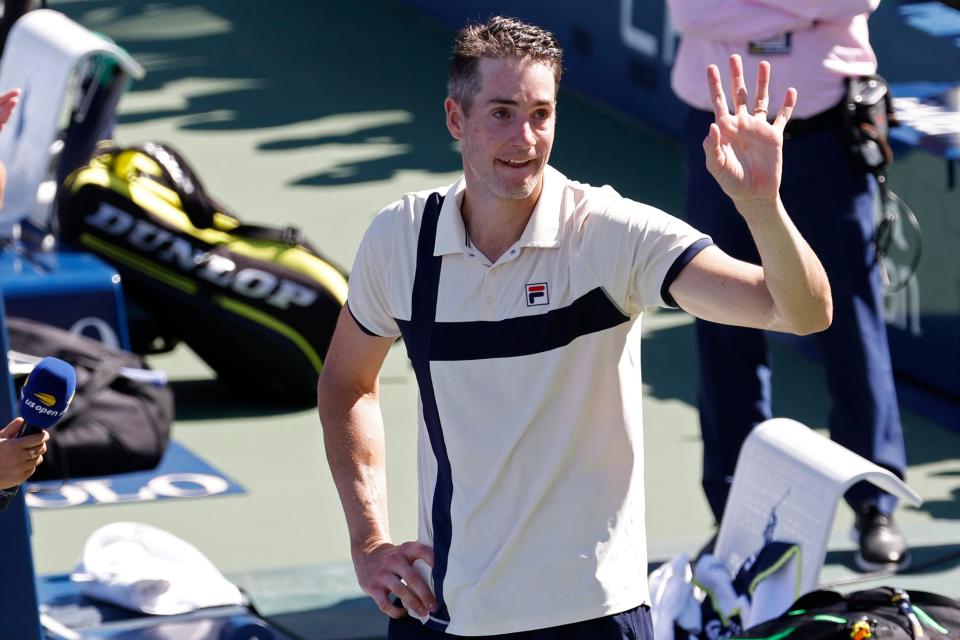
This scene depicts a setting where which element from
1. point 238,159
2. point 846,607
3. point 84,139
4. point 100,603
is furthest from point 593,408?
point 238,159

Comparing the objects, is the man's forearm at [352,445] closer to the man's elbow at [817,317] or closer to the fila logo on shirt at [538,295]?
the fila logo on shirt at [538,295]

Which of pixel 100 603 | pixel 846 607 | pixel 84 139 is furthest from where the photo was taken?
pixel 84 139

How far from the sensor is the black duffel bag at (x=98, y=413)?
20.4 feet

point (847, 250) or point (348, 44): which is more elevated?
point (348, 44)

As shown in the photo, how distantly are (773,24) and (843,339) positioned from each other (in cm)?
91

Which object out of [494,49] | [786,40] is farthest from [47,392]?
[786,40]

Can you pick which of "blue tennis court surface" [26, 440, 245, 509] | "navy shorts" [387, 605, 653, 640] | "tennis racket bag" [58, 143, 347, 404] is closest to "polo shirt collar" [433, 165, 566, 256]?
"navy shorts" [387, 605, 653, 640]

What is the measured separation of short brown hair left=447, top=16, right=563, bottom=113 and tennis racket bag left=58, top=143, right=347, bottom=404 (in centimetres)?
381

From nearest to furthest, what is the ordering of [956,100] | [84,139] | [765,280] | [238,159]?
1. [765,280]
2. [956,100]
3. [84,139]
4. [238,159]

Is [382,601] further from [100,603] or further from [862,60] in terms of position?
[862,60]

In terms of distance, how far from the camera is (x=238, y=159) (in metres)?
10.2

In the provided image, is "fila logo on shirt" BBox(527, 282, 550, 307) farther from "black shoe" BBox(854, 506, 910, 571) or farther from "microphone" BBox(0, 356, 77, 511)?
"black shoe" BBox(854, 506, 910, 571)

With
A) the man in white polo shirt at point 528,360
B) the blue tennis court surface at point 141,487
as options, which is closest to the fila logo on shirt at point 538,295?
the man in white polo shirt at point 528,360

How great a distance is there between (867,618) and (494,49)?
1473 millimetres
